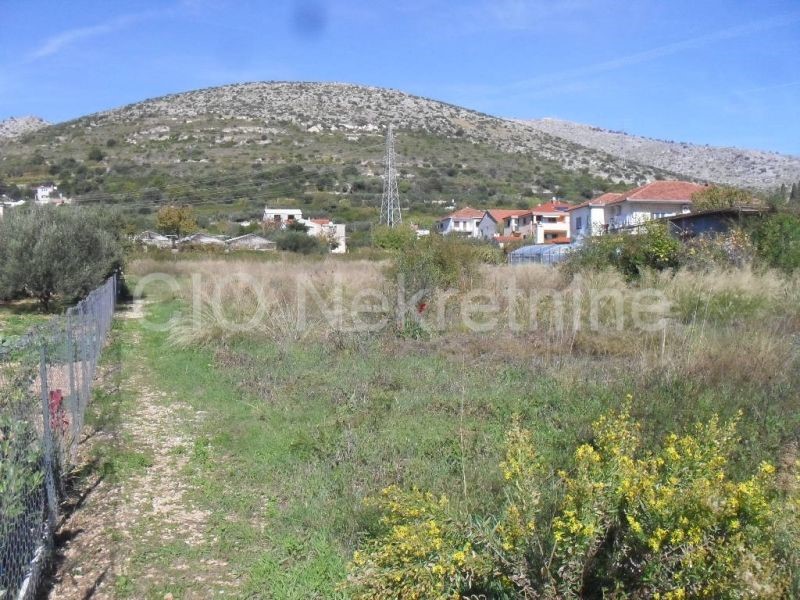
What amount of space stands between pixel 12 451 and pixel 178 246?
1534 inches

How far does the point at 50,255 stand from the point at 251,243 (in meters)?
28.2

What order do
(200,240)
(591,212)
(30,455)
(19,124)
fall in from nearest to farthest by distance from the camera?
(30,455)
(200,240)
(591,212)
(19,124)

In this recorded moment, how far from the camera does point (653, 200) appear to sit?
40.5 meters

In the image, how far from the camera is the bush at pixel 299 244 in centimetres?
4109

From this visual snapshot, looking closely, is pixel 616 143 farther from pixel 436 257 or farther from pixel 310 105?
pixel 436 257

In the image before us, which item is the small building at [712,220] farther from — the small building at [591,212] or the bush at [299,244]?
the bush at [299,244]

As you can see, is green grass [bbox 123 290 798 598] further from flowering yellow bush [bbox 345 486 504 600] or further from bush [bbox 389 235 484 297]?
bush [bbox 389 235 484 297]

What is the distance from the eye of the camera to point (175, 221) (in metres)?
45.9

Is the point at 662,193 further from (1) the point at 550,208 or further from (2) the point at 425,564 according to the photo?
(2) the point at 425,564

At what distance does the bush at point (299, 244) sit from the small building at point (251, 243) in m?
1.00

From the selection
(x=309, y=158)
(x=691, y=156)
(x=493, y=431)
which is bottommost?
(x=493, y=431)

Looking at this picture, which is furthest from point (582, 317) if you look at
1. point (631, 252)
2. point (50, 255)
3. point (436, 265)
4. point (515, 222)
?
point (515, 222)

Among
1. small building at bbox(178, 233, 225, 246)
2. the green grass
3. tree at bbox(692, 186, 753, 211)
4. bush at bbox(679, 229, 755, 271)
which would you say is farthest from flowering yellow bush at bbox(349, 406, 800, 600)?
small building at bbox(178, 233, 225, 246)

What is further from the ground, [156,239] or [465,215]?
[465,215]
